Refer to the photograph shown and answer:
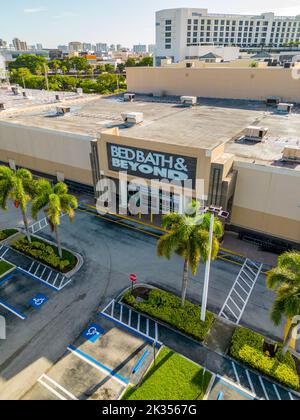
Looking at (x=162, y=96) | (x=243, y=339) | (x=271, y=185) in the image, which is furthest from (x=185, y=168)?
(x=162, y=96)

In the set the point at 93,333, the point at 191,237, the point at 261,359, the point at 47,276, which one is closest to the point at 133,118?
the point at 47,276

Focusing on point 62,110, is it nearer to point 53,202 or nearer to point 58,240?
point 53,202

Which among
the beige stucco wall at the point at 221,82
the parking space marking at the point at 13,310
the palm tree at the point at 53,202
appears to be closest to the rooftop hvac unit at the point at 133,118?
the palm tree at the point at 53,202

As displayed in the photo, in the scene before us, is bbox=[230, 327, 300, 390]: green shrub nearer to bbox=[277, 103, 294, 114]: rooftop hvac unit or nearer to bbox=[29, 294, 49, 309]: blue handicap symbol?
bbox=[29, 294, 49, 309]: blue handicap symbol

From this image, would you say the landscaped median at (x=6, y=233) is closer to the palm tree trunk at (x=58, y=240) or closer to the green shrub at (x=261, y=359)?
the palm tree trunk at (x=58, y=240)

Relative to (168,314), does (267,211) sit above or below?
above
